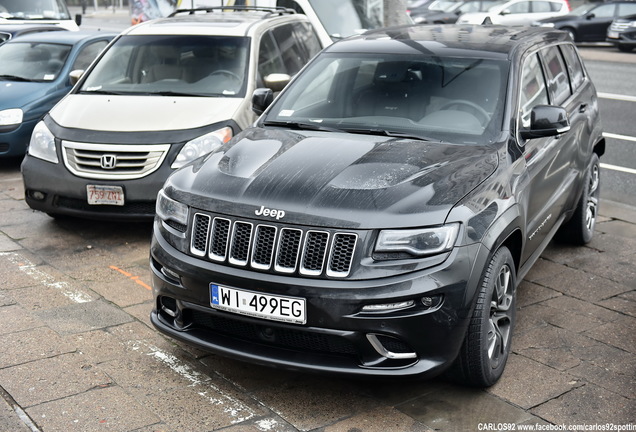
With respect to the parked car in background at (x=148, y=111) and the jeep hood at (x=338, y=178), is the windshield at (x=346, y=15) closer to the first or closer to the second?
the parked car in background at (x=148, y=111)

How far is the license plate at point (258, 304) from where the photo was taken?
4070mm

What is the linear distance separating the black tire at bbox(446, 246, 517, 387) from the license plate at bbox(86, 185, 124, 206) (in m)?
3.50

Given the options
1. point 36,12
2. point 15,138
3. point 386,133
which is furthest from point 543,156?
point 36,12

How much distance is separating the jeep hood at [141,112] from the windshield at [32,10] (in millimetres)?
9278

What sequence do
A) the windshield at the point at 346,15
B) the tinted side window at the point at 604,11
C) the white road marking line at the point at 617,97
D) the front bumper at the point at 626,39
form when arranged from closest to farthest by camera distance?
1. the windshield at the point at 346,15
2. the white road marking line at the point at 617,97
3. the front bumper at the point at 626,39
4. the tinted side window at the point at 604,11

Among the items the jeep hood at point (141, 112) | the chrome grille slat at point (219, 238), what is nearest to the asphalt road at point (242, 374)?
the chrome grille slat at point (219, 238)

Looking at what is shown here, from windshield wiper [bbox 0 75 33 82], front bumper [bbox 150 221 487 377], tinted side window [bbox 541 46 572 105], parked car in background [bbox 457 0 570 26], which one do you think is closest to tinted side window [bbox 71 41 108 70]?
windshield wiper [bbox 0 75 33 82]

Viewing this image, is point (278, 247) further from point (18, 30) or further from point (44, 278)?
point (18, 30)

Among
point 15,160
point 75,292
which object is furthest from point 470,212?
point 15,160

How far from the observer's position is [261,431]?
13.4 ft

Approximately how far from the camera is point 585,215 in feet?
22.9

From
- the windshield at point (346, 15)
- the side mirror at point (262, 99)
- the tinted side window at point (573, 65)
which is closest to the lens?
the side mirror at point (262, 99)

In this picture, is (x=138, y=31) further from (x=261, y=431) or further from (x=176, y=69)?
(x=261, y=431)

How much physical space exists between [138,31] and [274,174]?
15.2ft
